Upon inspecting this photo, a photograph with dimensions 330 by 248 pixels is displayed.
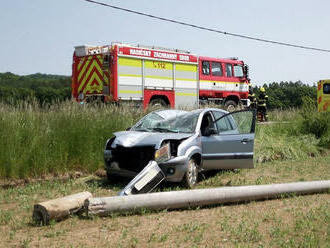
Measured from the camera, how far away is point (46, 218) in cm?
529

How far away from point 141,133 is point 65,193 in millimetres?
1748

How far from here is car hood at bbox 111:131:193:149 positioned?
752 cm

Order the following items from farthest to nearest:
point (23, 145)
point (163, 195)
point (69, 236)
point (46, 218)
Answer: point (23, 145)
point (163, 195)
point (46, 218)
point (69, 236)

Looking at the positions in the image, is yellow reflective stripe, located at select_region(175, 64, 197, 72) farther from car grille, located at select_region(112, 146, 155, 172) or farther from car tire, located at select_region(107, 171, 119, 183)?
car grille, located at select_region(112, 146, 155, 172)

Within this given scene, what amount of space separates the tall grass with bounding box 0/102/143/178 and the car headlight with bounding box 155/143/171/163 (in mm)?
2711

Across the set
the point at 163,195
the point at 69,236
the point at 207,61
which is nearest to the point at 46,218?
the point at 69,236

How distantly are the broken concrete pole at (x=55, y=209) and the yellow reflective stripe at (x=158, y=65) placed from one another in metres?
11.9

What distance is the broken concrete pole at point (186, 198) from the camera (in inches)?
218

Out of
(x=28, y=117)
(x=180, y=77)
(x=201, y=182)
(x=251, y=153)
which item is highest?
(x=180, y=77)

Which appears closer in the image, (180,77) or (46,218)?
(46,218)

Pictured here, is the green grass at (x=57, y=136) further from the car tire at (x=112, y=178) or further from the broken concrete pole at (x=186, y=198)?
the broken concrete pole at (x=186, y=198)

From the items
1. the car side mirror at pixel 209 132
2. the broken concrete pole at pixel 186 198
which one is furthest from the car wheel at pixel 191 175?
the broken concrete pole at pixel 186 198

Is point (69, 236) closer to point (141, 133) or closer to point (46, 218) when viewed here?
point (46, 218)

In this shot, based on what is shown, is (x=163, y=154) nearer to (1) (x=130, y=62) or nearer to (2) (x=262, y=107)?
(1) (x=130, y=62)
